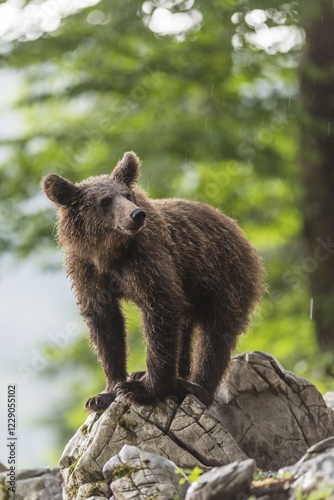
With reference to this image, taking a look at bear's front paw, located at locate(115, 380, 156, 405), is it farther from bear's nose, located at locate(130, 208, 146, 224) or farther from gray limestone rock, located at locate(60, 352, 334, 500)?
bear's nose, located at locate(130, 208, 146, 224)

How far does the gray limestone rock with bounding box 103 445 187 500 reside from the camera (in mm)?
5375

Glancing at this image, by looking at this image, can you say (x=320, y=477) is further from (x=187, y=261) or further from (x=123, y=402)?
(x=187, y=261)

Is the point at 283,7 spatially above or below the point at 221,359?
above

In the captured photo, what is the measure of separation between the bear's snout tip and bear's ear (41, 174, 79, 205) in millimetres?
774

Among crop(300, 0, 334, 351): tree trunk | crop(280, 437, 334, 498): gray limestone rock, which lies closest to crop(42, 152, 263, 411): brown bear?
crop(280, 437, 334, 498): gray limestone rock

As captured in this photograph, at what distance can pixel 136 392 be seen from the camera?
640 cm

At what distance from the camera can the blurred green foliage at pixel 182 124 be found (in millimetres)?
12047

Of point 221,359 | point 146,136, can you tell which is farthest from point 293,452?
point 146,136

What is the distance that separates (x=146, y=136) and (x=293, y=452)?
6.46 m

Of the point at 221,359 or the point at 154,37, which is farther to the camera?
the point at 154,37

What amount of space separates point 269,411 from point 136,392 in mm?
1393

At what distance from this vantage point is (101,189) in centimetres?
645

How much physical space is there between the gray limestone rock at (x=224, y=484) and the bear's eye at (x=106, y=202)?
236 cm

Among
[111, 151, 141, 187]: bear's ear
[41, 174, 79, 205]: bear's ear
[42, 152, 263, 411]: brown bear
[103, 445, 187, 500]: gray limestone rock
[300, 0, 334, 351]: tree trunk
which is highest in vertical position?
[300, 0, 334, 351]: tree trunk
